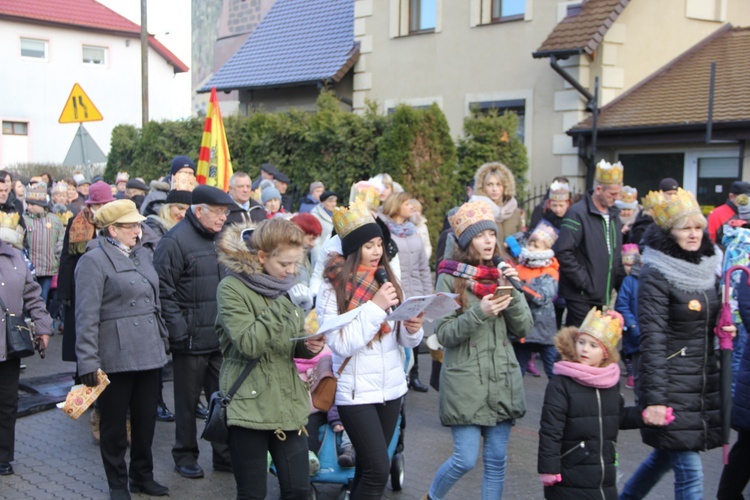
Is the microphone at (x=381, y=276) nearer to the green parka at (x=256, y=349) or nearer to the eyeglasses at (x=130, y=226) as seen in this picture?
the green parka at (x=256, y=349)

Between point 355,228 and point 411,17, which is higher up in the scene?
point 411,17

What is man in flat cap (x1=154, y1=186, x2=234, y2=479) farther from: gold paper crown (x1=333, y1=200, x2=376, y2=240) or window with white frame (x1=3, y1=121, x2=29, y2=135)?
window with white frame (x1=3, y1=121, x2=29, y2=135)

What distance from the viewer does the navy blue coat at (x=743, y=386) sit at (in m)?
5.22

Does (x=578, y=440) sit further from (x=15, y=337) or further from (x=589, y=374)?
(x=15, y=337)

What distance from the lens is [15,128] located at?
119 ft

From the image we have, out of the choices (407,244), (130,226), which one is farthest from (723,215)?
(130,226)

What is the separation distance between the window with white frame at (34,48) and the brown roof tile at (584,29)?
1071 inches

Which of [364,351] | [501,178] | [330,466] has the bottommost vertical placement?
[330,466]

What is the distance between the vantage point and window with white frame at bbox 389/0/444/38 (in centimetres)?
1878

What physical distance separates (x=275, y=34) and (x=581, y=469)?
2037 cm

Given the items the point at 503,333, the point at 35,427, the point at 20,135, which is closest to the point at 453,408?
the point at 503,333

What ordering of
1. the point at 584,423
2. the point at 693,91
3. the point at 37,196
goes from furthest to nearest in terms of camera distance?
the point at 693,91 < the point at 37,196 < the point at 584,423

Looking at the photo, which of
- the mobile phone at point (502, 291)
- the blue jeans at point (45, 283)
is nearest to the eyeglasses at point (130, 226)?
the mobile phone at point (502, 291)

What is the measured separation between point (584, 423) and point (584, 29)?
12014 millimetres
